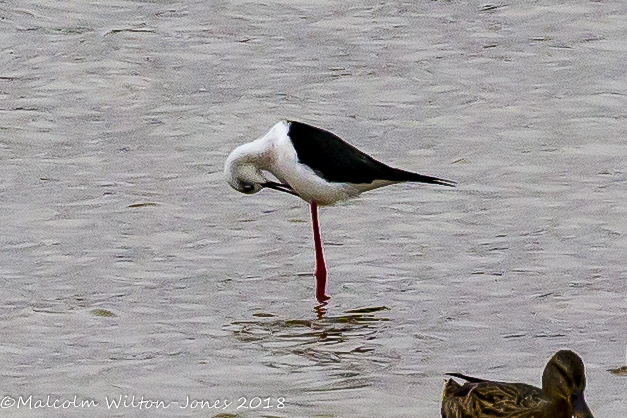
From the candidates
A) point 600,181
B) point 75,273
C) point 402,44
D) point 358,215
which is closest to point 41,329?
point 75,273

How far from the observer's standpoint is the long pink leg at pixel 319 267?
9.70 m

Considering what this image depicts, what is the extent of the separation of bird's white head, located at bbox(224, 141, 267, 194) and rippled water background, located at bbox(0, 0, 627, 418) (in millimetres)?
395

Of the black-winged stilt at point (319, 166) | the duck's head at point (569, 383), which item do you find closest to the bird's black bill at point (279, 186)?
the black-winged stilt at point (319, 166)

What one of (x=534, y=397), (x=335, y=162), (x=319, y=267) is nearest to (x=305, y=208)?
(x=335, y=162)

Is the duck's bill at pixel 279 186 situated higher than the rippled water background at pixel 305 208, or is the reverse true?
the duck's bill at pixel 279 186

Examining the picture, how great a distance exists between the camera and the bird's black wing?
33.3ft

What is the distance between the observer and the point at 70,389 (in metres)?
7.82

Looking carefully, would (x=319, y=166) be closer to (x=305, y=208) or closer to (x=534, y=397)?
(x=305, y=208)

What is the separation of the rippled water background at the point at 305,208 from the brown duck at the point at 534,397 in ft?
1.72

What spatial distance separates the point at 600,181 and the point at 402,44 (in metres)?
4.35

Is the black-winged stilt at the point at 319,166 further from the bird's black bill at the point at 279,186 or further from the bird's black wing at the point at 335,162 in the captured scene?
the bird's black bill at the point at 279,186

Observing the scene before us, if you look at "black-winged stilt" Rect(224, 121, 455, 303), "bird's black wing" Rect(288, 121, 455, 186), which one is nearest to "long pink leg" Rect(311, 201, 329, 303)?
"black-winged stilt" Rect(224, 121, 455, 303)

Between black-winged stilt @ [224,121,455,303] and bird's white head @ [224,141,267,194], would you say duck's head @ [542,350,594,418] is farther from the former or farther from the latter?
bird's white head @ [224,141,267,194]

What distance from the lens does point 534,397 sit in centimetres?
678
